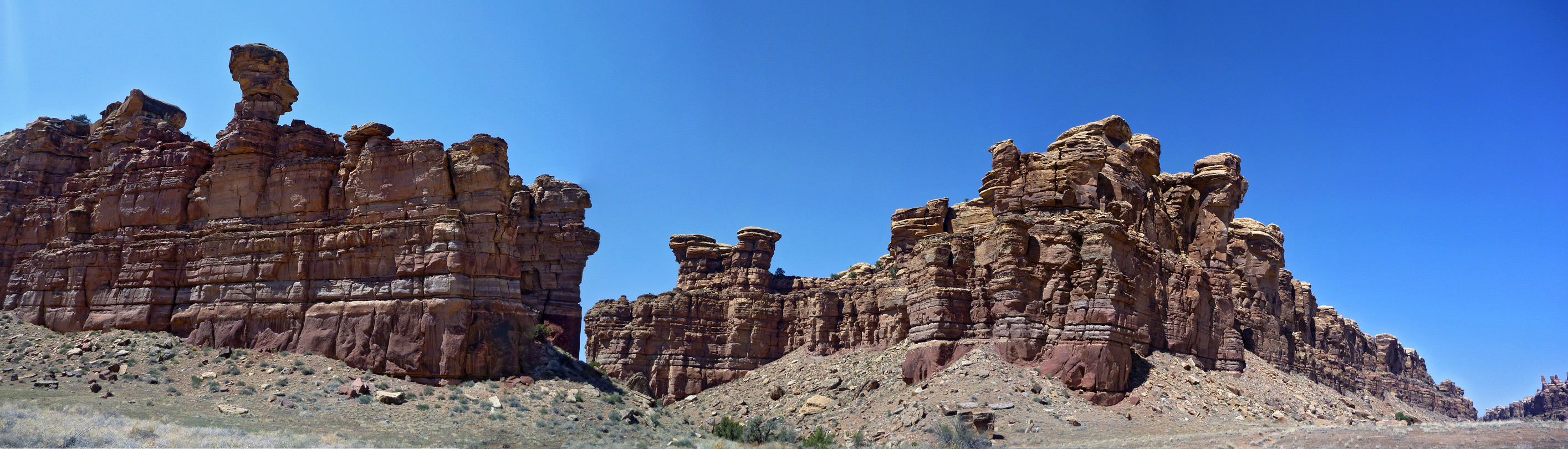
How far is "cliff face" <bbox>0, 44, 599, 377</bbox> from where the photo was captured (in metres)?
28.9

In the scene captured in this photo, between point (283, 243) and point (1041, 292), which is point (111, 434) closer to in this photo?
point (283, 243)

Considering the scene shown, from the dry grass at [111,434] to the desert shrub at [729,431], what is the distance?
501 inches

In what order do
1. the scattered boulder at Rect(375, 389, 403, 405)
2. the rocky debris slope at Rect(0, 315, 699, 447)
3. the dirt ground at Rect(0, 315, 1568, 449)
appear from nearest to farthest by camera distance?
1. the dirt ground at Rect(0, 315, 1568, 449)
2. the rocky debris slope at Rect(0, 315, 699, 447)
3. the scattered boulder at Rect(375, 389, 403, 405)

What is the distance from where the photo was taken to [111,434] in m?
18.8

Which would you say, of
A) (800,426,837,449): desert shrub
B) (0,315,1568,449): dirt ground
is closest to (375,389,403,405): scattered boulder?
(0,315,1568,449): dirt ground

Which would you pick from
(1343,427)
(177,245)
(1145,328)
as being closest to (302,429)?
(177,245)

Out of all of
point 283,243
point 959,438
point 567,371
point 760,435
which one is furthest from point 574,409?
point 283,243

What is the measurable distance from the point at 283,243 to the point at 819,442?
19.2 meters

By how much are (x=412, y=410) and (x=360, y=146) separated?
36.5 feet

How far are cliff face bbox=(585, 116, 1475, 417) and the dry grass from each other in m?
25.0

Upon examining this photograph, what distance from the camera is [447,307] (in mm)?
28406

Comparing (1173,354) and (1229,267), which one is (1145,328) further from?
(1229,267)

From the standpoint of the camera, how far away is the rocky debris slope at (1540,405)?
4146 inches

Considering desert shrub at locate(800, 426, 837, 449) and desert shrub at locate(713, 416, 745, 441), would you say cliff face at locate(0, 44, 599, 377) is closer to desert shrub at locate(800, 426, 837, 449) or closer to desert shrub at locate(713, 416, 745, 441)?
desert shrub at locate(713, 416, 745, 441)
